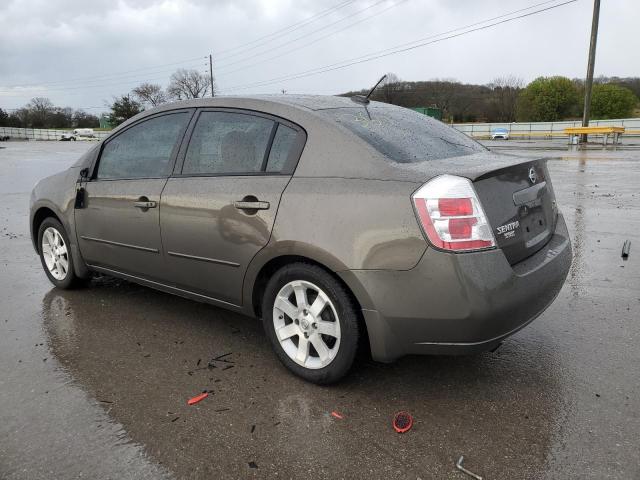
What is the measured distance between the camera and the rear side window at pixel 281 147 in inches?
126

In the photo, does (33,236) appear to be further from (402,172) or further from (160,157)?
(402,172)

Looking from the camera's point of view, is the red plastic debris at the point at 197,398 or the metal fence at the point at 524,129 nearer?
the red plastic debris at the point at 197,398

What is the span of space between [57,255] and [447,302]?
3.75 meters

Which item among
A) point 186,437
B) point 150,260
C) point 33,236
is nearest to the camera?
point 186,437

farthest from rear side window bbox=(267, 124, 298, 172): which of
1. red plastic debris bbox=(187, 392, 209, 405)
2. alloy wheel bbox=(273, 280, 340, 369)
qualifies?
red plastic debris bbox=(187, 392, 209, 405)

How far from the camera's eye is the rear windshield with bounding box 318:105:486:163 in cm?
306

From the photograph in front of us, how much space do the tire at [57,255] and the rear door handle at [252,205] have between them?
2218 mm

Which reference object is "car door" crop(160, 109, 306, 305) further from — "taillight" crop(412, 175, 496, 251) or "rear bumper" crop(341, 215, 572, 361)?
"taillight" crop(412, 175, 496, 251)

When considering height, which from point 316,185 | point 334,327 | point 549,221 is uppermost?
point 316,185

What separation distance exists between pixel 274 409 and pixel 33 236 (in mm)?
3516

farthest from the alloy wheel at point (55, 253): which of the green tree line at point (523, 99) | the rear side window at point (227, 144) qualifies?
the green tree line at point (523, 99)

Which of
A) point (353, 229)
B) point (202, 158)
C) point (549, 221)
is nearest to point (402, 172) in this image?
point (353, 229)

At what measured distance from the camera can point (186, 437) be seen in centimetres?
262

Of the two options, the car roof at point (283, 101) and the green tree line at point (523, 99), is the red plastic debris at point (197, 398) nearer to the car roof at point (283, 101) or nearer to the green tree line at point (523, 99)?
the car roof at point (283, 101)
